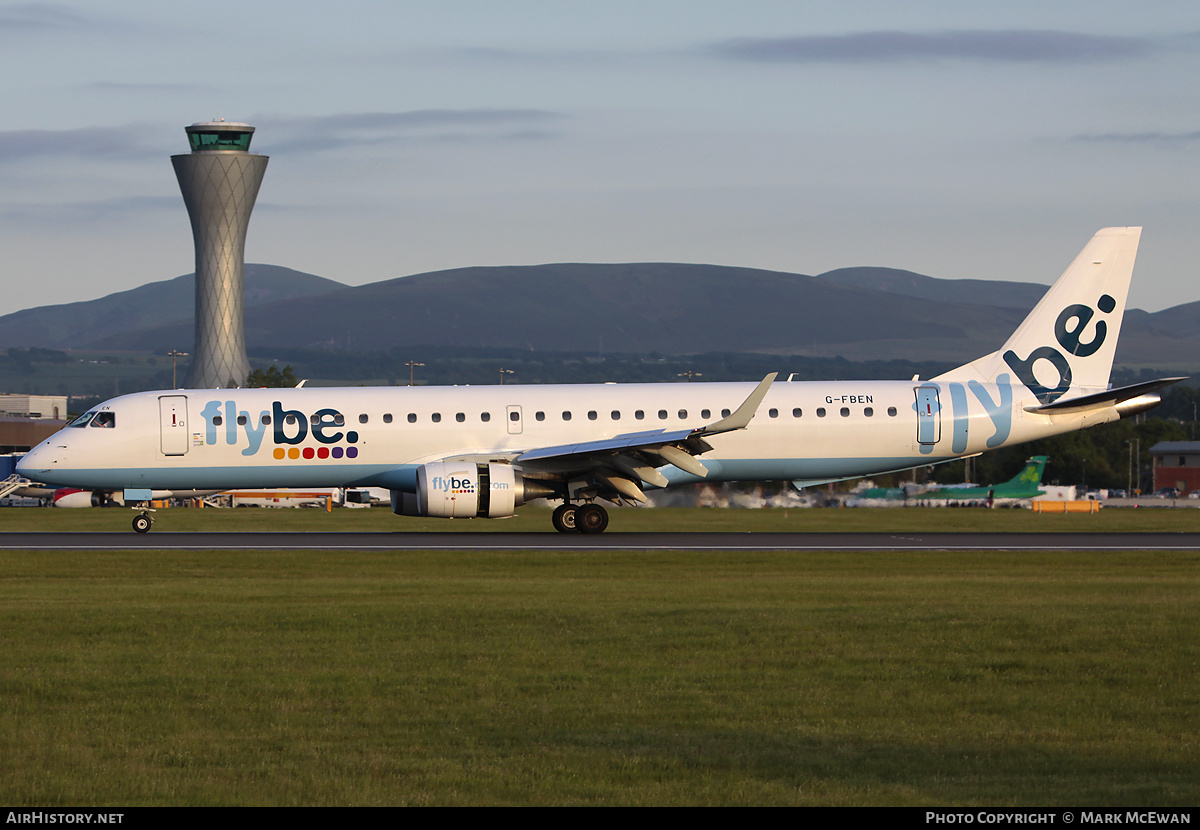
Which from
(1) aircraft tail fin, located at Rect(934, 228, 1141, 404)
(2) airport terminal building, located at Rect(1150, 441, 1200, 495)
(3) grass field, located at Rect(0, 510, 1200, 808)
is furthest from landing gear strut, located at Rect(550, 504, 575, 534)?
(2) airport terminal building, located at Rect(1150, 441, 1200, 495)

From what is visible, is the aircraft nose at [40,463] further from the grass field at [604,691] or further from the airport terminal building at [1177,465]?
the airport terminal building at [1177,465]

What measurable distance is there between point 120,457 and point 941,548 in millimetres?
18966

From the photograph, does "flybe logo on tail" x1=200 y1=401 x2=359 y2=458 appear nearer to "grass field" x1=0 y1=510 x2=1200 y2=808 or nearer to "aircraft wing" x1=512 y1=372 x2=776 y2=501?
"aircraft wing" x1=512 y1=372 x2=776 y2=501

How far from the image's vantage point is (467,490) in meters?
29.8

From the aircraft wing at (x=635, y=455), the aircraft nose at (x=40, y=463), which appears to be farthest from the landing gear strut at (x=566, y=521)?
the aircraft nose at (x=40, y=463)

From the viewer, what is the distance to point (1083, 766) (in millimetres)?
9305

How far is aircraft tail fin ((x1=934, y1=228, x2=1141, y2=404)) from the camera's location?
34688mm

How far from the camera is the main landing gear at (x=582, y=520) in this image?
105 feet

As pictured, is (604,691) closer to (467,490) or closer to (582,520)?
(467,490)

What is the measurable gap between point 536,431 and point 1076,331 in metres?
13.9

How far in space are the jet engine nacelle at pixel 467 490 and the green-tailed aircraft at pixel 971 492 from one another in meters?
24.1

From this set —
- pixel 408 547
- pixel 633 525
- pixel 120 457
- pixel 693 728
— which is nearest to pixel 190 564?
pixel 408 547

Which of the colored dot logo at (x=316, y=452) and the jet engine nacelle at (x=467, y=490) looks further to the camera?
the colored dot logo at (x=316, y=452)

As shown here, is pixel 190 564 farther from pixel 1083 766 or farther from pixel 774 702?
pixel 1083 766
